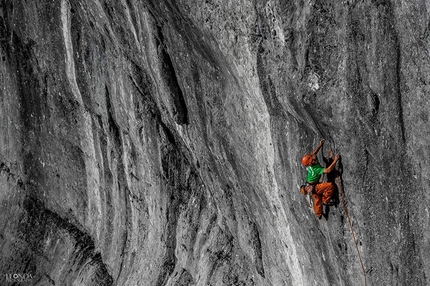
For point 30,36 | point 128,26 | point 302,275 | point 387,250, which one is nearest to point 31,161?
point 30,36

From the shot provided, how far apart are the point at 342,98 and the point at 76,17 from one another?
9791 mm

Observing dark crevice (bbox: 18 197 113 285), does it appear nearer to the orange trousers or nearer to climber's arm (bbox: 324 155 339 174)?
the orange trousers

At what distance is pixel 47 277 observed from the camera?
2312cm

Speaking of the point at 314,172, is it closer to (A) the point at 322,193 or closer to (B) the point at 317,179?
(B) the point at 317,179

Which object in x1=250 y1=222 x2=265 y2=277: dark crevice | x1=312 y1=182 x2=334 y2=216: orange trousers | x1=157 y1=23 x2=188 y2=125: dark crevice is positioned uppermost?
x1=157 y1=23 x2=188 y2=125: dark crevice

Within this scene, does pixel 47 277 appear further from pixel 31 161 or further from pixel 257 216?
pixel 257 216

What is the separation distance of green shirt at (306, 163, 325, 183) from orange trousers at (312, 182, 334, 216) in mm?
123

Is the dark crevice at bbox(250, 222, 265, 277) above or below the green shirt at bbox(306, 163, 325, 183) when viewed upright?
below

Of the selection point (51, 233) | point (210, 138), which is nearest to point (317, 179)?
point (210, 138)

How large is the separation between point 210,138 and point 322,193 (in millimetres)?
4255

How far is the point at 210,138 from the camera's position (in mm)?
15758

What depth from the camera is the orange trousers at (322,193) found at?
11.9 meters

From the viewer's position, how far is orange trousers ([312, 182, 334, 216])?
39.1 ft

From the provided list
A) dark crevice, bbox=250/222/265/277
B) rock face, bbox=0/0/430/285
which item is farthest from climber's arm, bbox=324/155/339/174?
dark crevice, bbox=250/222/265/277
